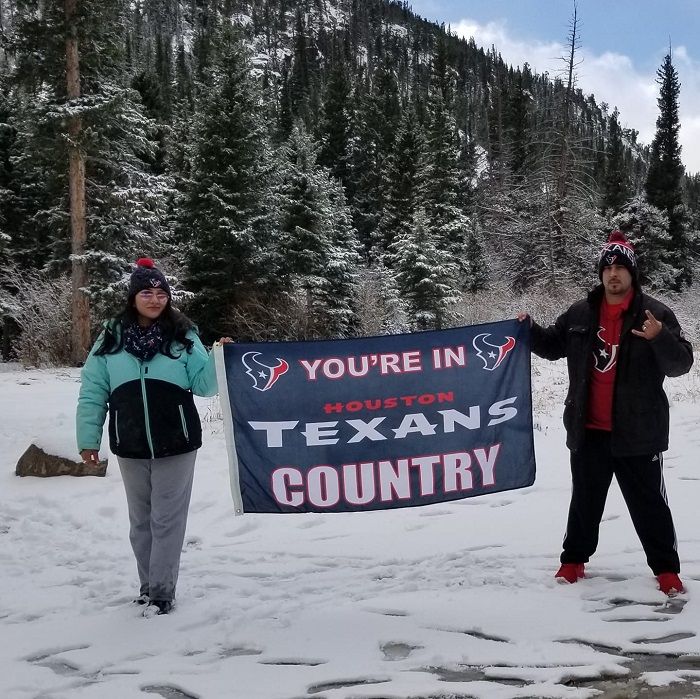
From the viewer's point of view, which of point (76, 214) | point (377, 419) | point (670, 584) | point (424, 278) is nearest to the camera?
point (670, 584)

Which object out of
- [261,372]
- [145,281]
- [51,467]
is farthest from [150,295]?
[51,467]

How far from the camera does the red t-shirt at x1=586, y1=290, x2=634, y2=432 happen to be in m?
3.97

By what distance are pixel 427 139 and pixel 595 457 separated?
4020 centimetres

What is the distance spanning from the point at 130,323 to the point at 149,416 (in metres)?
0.59

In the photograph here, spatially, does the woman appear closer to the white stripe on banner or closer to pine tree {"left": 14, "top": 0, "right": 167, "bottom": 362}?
the white stripe on banner

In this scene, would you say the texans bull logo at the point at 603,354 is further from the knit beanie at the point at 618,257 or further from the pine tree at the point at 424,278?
the pine tree at the point at 424,278

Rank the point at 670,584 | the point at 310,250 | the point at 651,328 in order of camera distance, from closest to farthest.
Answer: the point at 651,328
the point at 670,584
the point at 310,250

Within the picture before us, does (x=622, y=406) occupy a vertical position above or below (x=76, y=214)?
below

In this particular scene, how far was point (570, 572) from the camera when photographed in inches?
163

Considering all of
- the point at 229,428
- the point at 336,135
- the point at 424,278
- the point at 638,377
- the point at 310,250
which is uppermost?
the point at 336,135

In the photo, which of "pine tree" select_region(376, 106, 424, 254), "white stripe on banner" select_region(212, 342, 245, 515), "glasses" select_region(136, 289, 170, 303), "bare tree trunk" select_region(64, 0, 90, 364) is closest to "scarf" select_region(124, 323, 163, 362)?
"glasses" select_region(136, 289, 170, 303)

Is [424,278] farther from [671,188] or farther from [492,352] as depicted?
[671,188]

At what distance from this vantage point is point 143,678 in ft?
10.4

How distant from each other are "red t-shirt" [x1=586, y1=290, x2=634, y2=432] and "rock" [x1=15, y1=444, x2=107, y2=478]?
5.26m
